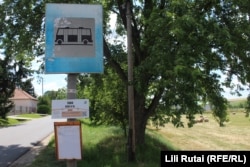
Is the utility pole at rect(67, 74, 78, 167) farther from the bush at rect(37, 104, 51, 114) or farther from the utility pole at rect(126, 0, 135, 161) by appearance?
the bush at rect(37, 104, 51, 114)

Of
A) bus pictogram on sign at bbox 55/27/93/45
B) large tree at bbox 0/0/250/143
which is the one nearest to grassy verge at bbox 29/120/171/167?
large tree at bbox 0/0/250/143

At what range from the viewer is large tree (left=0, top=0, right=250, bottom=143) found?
11.0 metres

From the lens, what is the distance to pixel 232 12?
13.3 m

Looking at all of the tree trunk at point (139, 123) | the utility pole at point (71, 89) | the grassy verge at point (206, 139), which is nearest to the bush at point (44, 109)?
the grassy verge at point (206, 139)

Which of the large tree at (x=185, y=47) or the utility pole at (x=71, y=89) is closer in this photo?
the utility pole at (x=71, y=89)

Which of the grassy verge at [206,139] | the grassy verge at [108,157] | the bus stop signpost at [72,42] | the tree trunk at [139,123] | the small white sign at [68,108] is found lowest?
the grassy verge at [206,139]

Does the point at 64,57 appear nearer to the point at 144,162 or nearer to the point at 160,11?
the point at 160,11

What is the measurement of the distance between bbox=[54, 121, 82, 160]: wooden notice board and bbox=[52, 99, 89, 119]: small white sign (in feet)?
0.41

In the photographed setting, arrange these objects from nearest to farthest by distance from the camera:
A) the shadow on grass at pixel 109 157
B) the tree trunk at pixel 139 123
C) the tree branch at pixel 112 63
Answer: the shadow on grass at pixel 109 157, the tree branch at pixel 112 63, the tree trunk at pixel 139 123

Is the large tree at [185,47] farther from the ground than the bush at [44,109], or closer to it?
farther from the ground

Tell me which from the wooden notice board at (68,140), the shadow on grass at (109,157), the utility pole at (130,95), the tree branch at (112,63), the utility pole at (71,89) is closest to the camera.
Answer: the wooden notice board at (68,140)

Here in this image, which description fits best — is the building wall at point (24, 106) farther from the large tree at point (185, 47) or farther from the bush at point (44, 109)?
the large tree at point (185, 47)

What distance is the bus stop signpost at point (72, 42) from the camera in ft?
22.2

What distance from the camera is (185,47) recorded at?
10.8 meters
